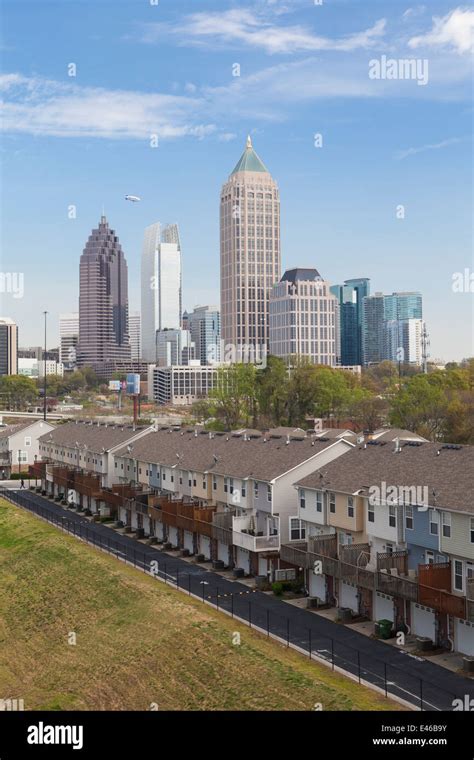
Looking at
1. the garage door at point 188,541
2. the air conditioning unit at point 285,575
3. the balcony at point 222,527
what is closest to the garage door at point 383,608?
the air conditioning unit at point 285,575

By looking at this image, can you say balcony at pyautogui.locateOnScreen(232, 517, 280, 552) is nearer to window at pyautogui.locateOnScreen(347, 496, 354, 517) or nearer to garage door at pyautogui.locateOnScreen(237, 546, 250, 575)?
garage door at pyautogui.locateOnScreen(237, 546, 250, 575)

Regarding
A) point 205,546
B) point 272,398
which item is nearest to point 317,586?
point 205,546

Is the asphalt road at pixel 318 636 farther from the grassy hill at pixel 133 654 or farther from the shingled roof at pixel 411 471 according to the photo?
the shingled roof at pixel 411 471

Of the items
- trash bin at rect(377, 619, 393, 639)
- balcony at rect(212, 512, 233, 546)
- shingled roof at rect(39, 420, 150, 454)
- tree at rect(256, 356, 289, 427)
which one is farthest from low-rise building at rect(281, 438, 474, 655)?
tree at rect(256, 356, 289, 427)

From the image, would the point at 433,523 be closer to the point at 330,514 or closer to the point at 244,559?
the point at 330,514

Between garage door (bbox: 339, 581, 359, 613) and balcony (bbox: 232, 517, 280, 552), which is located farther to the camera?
balcony (bbox: 232, 517, 280, 552)

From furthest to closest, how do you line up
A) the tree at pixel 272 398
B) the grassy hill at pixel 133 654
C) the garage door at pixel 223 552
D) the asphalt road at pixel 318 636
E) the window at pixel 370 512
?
1. the tree at pixel 272 398
2. the garage door at pixel 223 552
3. the window at pixel 370 512
4. the grassy hill at pixel 133 654
5. the asphalt road at pixel 318 636
